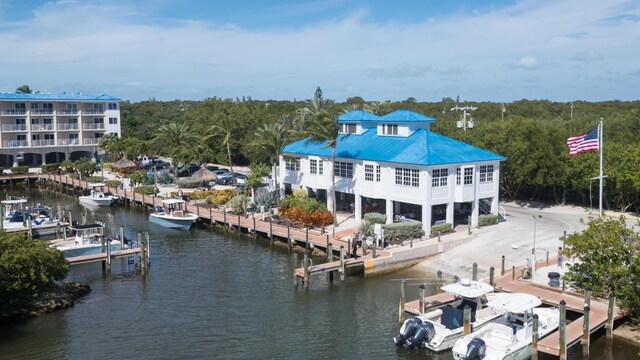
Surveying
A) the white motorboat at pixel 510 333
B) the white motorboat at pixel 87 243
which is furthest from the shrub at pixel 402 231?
the white motorboat at pixel 87 243

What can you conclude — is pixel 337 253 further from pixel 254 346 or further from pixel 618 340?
pixel 618 340

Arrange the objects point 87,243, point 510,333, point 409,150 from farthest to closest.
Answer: point 409,150, point 87,243, point 510,333

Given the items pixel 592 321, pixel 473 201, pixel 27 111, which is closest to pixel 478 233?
pixel 473 201

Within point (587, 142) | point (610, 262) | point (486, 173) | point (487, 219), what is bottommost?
point (487, 219)

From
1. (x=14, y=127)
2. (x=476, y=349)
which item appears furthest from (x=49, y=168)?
(x=476, y=349)

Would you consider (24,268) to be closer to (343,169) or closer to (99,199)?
(343,169)

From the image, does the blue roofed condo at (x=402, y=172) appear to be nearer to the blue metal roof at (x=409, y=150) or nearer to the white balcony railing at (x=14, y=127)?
the blue metal roof at (x=409, y=150)
